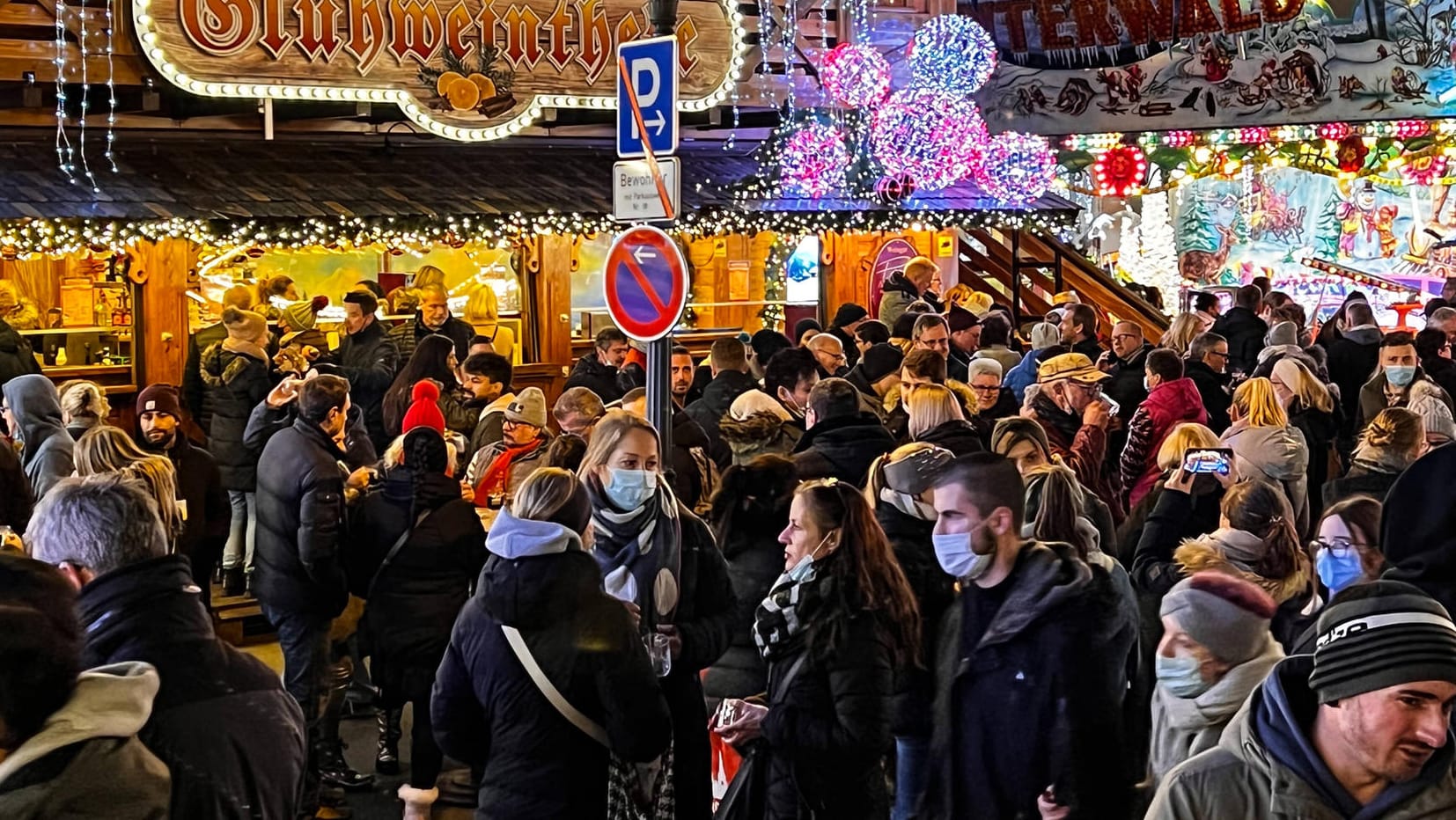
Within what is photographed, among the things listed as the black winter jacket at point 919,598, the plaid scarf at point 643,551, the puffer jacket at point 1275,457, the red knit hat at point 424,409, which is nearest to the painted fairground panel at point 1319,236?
the puffer jacket at point 1275,457

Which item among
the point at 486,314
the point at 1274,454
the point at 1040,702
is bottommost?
the point at 1040,702

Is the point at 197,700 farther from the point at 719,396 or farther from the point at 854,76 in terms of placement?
the point at 854,76

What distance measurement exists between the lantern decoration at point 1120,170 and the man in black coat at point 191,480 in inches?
593

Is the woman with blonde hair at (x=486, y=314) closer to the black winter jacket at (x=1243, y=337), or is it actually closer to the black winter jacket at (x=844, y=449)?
the black winter jacket at (x=1243, y=337)

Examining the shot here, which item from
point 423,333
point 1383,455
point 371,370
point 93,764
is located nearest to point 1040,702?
point 93,764

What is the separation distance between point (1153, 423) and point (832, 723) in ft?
15.9

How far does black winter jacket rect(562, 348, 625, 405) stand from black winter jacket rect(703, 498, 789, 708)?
5.22m

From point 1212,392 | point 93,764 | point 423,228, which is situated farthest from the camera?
point 423,228

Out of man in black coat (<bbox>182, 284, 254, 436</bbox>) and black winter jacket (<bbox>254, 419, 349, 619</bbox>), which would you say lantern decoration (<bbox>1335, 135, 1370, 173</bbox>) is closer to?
man in black coat (<bbox>182, 284, 254, 436</bbox>)

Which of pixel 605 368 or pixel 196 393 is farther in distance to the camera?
pixel 605 368

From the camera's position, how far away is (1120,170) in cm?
2078

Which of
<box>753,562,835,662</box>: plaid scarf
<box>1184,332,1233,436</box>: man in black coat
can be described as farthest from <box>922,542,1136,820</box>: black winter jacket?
<box>1184,332,1233,436</box>: man in black coat

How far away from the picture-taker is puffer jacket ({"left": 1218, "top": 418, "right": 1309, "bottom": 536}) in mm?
7555

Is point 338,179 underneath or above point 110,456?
above
